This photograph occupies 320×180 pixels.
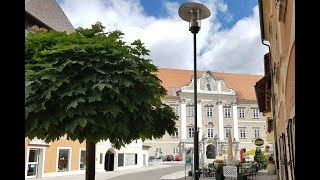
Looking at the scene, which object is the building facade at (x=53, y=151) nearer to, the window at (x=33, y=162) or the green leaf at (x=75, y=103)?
the window at (x=33, y=162)

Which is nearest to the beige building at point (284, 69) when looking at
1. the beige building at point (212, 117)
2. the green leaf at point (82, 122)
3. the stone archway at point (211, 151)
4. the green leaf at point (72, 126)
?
the green leaf at point (82, 122)

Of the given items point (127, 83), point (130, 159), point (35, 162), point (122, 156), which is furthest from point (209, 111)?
point (127, 83)

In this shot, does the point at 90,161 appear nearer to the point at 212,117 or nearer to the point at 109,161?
the point at 109,161

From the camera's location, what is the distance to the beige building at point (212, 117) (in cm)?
6272

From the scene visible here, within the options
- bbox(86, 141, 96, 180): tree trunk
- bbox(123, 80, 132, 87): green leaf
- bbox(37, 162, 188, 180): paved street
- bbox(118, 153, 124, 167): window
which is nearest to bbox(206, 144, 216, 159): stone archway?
bbox(118, 153, 124, 167): window

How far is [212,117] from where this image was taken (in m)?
65.4

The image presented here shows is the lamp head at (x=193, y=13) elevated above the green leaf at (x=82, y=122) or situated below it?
above

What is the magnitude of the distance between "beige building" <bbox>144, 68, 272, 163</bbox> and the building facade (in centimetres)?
2770

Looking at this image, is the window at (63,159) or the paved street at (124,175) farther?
the window at (63,159)

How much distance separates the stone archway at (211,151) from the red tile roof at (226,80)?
37.6 ft

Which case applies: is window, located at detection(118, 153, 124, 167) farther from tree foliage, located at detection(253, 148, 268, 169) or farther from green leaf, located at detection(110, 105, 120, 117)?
green leaf, located at detection(110, 105, 120, 117)

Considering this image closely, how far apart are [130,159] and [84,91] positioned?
1403 inches
